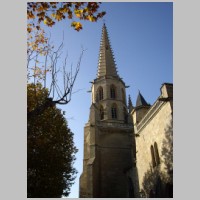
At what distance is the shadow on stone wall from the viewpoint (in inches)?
603

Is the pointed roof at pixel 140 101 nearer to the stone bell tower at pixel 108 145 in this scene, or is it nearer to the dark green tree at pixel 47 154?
the stone bell tower at pixel 108 145

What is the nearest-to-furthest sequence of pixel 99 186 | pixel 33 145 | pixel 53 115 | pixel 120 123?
pixel 33 145 → pixel 53 115 → pixel 99 186 → pixel 120 123

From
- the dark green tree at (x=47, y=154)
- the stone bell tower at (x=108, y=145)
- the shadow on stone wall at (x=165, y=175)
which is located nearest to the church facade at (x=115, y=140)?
the stone bell tower at (x=108, y=145)

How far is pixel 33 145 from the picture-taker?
1595 centimetres

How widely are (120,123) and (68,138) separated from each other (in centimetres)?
1397

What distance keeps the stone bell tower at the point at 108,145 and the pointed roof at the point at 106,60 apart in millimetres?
939

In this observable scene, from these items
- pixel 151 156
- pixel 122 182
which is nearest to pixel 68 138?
pixel 151 156

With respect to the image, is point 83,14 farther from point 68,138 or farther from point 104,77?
point 104,77

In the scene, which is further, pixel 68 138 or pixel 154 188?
pixel 68 138

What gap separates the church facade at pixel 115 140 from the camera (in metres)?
19.3

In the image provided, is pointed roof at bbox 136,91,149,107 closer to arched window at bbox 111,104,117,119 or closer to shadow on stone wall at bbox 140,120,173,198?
arched window at bbox 111,104,117,119

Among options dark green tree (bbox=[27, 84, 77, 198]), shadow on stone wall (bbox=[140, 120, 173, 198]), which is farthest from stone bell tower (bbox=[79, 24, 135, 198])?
dark green tree (bbox=[27, 84, 77, 198])

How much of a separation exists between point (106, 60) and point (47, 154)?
26.6 meters

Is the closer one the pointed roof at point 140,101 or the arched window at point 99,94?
the pointed roof at point 140,101
